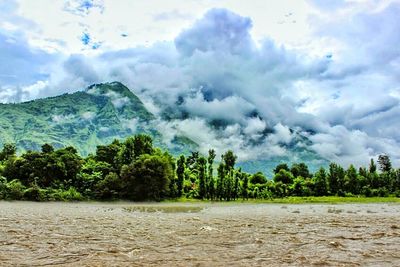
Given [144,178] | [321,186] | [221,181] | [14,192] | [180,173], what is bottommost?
[14,192]

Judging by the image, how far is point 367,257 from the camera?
47.9 feet

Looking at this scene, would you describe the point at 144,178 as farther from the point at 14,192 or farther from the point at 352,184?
the point at 352,184

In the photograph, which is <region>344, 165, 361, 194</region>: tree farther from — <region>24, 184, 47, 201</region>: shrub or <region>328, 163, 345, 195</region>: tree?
<region>24, 184, 47, 201</region>: shrub

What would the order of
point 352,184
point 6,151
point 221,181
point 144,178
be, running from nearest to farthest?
point 144,178 → point 221,181 → point 6,151 → point 352,184

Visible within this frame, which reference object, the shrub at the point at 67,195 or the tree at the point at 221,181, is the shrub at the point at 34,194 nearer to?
the shrub at the point at 67,195

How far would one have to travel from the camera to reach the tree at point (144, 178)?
109375 mm

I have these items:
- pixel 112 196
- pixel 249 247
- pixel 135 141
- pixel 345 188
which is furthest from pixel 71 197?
pixel 345 188

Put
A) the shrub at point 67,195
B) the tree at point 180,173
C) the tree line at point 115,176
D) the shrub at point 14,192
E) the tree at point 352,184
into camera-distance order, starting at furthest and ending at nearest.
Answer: the tree at point 352,184
the tree at point 180,173
the tree line at point 115,176
the shrub at point 67,195
the shrub at point 14,192

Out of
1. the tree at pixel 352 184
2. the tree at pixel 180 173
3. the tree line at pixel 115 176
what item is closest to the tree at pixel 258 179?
the tree line at pixel 115 176

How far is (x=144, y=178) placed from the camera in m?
109

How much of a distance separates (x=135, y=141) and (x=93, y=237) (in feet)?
364

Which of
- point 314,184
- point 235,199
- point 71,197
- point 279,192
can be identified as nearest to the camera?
point 71,197

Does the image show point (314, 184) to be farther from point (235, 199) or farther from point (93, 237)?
point (93, 237)

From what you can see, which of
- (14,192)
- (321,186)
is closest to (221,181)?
(321,186)
